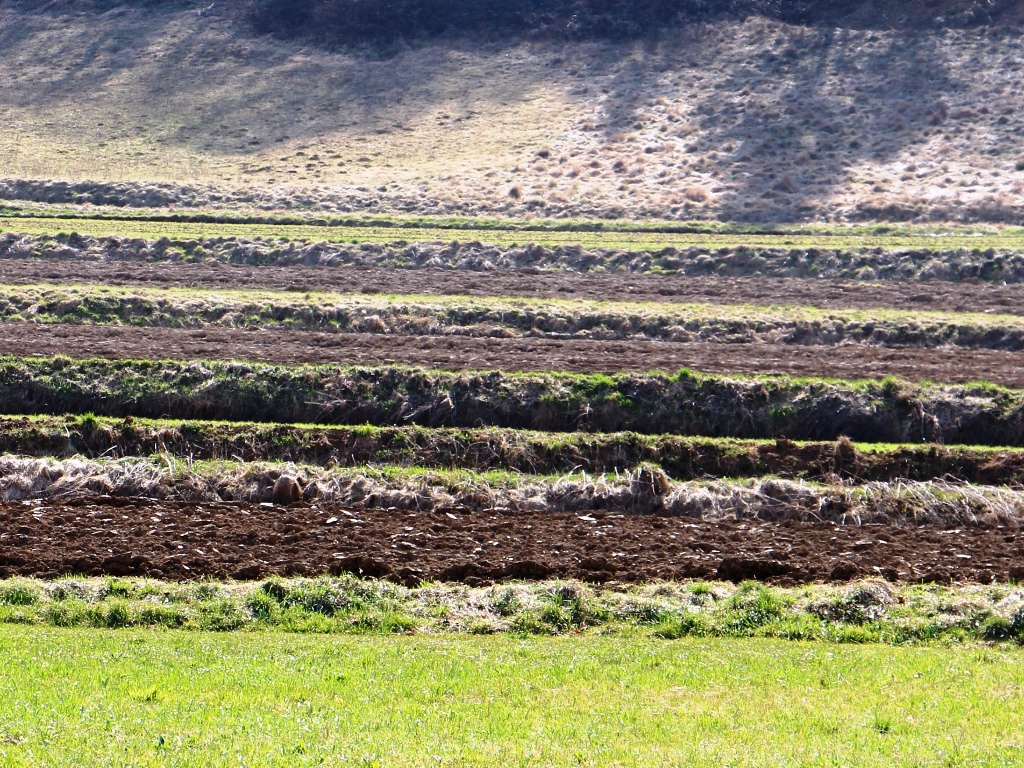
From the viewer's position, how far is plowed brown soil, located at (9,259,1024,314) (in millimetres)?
38156

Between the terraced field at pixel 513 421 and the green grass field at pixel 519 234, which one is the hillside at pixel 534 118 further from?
the terraced field at pixel 513 421

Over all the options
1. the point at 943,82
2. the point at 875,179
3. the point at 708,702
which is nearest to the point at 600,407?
the point at 708,702

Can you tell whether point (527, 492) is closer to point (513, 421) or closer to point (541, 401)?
point (513, 421)

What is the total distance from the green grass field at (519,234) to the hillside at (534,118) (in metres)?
4.83

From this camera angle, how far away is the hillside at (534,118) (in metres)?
59.9

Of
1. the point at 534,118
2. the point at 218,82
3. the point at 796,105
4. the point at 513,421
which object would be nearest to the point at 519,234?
the point at 534,118

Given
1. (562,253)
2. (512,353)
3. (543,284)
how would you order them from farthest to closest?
(562,253) → (543,284) → (512,353)

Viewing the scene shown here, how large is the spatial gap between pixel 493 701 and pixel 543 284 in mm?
28915

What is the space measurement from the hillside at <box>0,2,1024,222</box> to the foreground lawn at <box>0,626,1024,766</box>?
45.0 m

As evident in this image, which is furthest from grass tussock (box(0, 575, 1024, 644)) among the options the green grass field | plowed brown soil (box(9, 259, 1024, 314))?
the green grass field

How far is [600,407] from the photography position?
27.7m

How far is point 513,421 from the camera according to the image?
2766 centimetres

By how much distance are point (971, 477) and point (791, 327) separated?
1097 centimetres

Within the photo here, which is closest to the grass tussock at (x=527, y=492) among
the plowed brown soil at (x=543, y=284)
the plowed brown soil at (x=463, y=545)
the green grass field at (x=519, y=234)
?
the plowed brown soil at (x=463, y=545)
